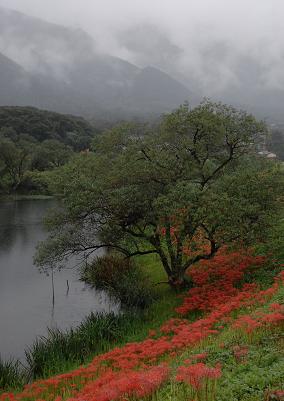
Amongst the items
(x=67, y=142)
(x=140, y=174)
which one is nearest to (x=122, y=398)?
(x=140, y=174)

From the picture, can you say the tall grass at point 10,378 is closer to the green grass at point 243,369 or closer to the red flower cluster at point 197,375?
the green grass at point 243,369

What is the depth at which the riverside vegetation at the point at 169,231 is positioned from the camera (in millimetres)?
15602

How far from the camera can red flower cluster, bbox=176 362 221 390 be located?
8.47m

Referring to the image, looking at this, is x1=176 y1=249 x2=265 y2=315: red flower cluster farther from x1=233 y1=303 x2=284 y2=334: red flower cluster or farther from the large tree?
x1=233 y1=303 x2=284 y2=334: red flower cluster

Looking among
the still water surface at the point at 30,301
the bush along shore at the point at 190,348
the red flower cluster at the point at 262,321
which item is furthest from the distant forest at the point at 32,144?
the red flower cluster at the point at 262,321

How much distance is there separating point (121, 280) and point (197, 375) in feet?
56.7

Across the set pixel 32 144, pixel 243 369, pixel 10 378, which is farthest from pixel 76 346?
pixel 32 144

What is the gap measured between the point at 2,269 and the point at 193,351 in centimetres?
2742

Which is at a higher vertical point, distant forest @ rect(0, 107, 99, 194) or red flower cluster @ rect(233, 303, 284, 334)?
distant forest @ rect(0, 107, 99, 194)

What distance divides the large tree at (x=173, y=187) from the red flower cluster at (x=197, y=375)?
Answer: 10.8 metres

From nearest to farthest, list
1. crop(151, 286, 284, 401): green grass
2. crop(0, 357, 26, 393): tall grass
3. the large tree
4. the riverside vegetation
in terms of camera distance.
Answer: crop(151, 286, 284, 401): green grass → the riverside vegetation → crop(0, 357, 26, 393): tall grass → the large tree

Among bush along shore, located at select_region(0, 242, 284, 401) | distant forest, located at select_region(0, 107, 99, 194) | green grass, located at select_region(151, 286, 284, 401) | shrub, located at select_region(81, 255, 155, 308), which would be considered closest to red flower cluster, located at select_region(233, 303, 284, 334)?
bush along shore, located at select_region(0, 242, 284, 401)

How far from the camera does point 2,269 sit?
1428 inches

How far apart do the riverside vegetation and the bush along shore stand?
66 mm
